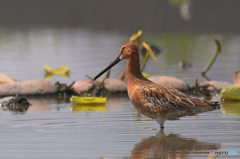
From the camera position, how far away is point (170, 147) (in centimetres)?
895

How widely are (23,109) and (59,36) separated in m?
23.2

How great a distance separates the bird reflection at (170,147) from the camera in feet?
27.6

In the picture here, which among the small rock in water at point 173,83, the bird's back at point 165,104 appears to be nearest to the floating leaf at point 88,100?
the small rock in water at point 173,83

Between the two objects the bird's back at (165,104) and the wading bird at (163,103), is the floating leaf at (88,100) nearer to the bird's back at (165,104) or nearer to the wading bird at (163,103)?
the wading bird at (163,103)

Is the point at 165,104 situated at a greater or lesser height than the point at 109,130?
greater

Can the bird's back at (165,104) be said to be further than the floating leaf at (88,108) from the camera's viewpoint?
No

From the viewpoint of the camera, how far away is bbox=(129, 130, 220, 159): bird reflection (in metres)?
8.40

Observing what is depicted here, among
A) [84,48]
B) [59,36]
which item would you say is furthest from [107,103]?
[59,36]

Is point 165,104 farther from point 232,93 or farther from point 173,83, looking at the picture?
point 173,83

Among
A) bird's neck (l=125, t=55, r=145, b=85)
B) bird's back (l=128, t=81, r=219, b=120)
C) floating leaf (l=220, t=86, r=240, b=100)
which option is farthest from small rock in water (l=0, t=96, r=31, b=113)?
floating leaf (l=220, t=86, r=240, b=100)

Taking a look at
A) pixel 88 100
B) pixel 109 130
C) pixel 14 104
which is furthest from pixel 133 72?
pixel 14 104

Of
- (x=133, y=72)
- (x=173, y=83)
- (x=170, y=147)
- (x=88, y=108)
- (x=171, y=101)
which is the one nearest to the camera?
(x=170, y=147)

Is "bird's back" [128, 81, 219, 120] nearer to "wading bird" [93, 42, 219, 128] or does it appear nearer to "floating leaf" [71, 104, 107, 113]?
"wading bird" [93, 42, 219, 128]

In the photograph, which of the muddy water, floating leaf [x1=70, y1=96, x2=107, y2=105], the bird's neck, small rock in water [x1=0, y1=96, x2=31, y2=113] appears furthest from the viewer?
floating leaf [x1=70, y1=96, x2=107, y2=105]
